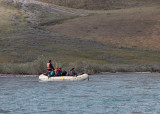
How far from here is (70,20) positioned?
414 ft

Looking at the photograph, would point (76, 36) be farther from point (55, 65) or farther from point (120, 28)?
point (55, 65)

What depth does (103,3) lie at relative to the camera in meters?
159

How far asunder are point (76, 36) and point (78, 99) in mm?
75649

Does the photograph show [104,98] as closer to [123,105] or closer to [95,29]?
[123,105]

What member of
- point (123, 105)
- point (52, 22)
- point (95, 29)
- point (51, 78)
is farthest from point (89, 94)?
point (52, 22)

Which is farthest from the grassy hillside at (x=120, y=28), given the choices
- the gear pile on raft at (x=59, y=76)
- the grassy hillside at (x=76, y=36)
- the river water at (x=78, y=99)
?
the river water at (x=78, y=99)

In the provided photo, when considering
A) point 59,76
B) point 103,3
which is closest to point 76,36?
point 103,3

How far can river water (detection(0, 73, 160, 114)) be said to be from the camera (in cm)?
2812

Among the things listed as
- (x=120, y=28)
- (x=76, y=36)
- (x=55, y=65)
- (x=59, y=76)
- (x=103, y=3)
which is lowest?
(x=59, y=76)

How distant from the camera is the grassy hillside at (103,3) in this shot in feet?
509

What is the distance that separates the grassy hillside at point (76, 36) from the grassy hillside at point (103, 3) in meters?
13.1

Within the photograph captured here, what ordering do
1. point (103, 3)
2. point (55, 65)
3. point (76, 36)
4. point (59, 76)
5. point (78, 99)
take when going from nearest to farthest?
1. point (78, 99)
2. point (59, 76)
3. point (55, 65)
4. point (76, 36)
5. point (103, 3)

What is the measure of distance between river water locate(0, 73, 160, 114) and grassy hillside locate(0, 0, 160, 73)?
18.6 metres

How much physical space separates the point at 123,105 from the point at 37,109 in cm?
570
